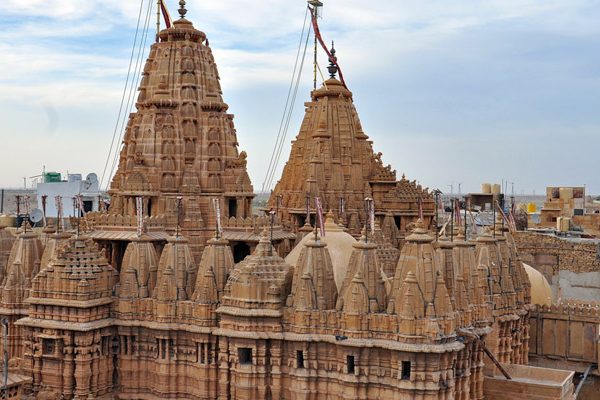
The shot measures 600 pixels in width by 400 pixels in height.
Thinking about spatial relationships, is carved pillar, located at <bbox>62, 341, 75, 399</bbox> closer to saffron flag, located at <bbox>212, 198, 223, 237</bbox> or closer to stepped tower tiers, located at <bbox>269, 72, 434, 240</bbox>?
saffron flag, located at <bbox>212, 198, 223, 237</bbox>

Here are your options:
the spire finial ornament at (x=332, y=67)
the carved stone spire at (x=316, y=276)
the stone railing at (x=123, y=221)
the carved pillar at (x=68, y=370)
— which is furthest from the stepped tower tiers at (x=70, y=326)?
the spire finial ornament at (x=332, y=67)

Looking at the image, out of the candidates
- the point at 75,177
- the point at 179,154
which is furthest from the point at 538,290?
the point at 75,177

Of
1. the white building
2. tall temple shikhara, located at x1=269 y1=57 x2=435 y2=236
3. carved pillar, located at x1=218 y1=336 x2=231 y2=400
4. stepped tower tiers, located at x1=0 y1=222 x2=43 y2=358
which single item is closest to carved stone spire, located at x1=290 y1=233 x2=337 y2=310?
carved pillar, located at x1=218 y1=336 x2=231 y2=400

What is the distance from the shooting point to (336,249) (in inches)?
1078

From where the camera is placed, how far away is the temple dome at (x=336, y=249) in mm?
26547

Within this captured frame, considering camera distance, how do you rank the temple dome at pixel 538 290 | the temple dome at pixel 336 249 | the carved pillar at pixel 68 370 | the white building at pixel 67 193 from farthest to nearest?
the white building at pixel 67 193
the temple dome at pixel 538 290
the carved pillar at pixel 68 370
the temple dome at pixel 336 249

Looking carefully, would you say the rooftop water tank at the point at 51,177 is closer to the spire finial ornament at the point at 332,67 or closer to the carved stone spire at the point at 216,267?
the spire finial ornament at the point at 332,67

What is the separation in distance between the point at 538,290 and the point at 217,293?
1935 centimetres

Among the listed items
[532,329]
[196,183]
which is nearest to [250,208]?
[196,183]

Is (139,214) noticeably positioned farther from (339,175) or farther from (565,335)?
(565,335)

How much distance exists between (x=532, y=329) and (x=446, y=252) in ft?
42.2

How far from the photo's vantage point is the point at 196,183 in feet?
104

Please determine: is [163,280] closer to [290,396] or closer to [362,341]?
[290,396]

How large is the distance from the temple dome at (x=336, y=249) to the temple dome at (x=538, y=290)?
14795 mm
